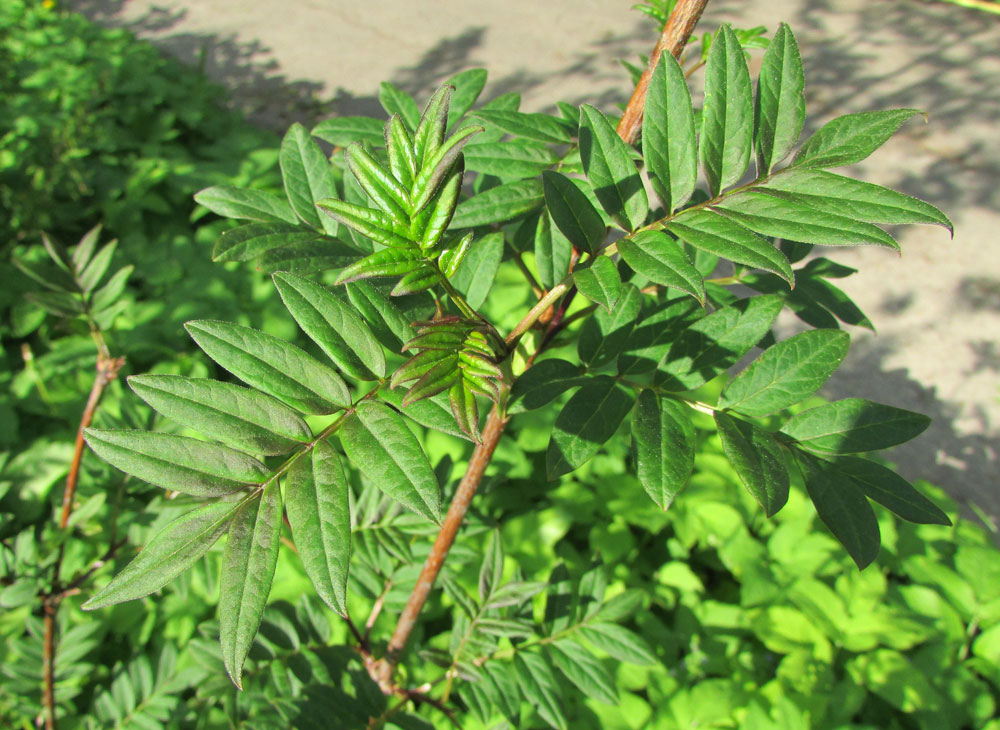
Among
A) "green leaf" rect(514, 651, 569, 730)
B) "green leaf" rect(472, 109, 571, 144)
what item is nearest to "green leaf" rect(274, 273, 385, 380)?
"green leaf" rect(472, 109, 571, 144)

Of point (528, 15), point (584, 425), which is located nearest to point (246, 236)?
point (584, 425)

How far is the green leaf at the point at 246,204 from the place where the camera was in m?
1.04

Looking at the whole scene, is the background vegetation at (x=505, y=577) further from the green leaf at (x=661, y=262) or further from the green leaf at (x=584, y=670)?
the green leaf at (x=661, y=262)

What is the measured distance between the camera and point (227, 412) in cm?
75

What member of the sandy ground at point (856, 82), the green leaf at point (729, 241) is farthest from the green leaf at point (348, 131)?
the sandy ground at point (856, 82)

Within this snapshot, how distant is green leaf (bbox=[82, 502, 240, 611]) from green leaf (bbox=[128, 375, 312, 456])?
0.23ft

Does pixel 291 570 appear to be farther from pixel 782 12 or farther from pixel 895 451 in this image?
pixel 782 12

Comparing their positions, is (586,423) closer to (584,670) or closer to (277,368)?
(277,368)

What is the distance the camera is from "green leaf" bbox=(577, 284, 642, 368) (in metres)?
0.94

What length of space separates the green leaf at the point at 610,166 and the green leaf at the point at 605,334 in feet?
0.41

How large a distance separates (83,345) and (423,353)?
2610 millimetres

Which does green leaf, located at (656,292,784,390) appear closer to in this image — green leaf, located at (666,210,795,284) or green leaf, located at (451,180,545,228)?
green leaf, located at (666,210,795,284)

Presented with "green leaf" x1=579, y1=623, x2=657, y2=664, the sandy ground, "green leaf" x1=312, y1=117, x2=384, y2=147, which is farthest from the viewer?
the sandy ground

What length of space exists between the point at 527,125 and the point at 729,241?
1.31 feet
